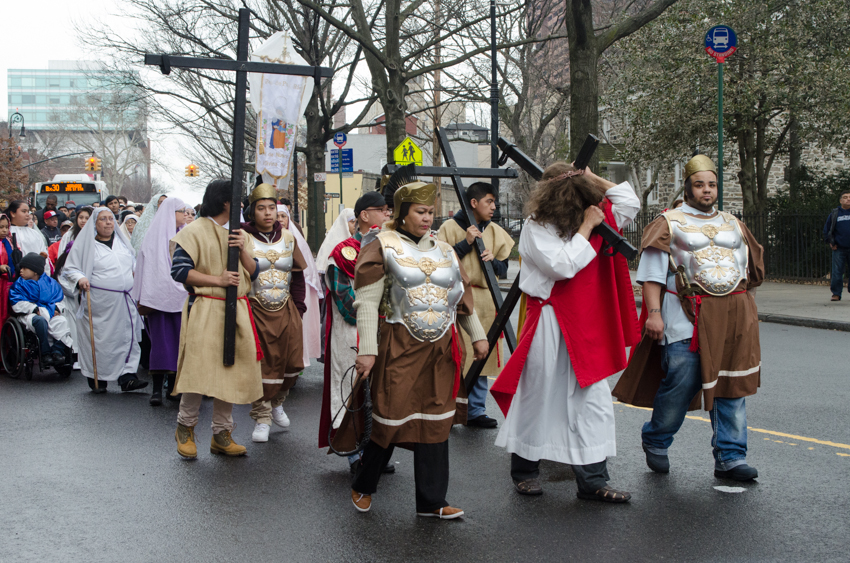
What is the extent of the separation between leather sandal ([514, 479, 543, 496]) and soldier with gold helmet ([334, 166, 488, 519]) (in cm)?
55

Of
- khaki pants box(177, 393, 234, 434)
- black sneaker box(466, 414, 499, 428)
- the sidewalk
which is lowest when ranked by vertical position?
black sneaker box(466, 414, 499, 428)

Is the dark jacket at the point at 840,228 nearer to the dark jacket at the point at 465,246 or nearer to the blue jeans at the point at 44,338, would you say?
the dark jacket at the point at 465,246

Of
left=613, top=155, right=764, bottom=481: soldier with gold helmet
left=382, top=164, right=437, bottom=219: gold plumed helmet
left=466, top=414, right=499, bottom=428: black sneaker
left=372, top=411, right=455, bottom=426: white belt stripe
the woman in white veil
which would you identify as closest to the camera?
left=372, top=411, right=455, bottom=426: white belt stripe

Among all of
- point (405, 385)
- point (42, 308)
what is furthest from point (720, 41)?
point (405, 385)

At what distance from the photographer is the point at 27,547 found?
434 cm

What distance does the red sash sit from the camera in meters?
4.76

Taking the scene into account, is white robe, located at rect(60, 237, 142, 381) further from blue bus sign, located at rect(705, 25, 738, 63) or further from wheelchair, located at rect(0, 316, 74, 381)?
blue bus sign, located at rect(705, 25, 738, 63)

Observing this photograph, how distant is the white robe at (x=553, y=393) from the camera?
15.6ft

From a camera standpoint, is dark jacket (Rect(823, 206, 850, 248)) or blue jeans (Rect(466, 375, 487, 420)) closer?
blue jeans (Rect(466, 375, 487, 420))

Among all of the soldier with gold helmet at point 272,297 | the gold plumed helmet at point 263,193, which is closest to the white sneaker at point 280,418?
the soldier with gold helmet at point 272,297

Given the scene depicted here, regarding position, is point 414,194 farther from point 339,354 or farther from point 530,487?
point 530,487

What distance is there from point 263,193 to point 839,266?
11955 mm

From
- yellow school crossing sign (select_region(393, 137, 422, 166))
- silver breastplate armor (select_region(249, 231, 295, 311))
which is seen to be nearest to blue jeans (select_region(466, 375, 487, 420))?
silver breastplate armor (select_region(249, 231, 295, 311))

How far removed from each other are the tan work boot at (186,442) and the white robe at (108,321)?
3148mm
